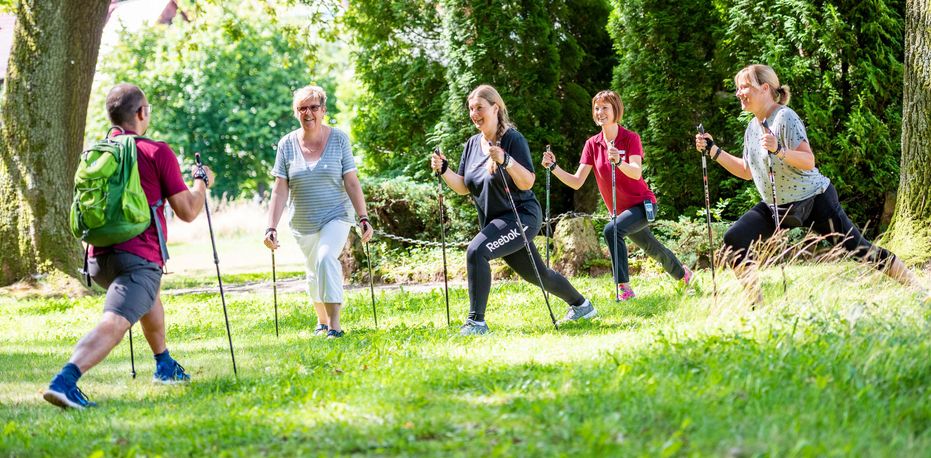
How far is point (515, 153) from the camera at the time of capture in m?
Result: 7.10

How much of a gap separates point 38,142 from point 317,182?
6.72 m

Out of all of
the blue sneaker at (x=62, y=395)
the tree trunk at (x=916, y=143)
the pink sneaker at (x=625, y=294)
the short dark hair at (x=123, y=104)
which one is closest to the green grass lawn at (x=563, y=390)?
the blue sneaker at (x=62, y=395)

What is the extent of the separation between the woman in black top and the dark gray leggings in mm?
1264

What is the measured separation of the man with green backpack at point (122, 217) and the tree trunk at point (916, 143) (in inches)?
275

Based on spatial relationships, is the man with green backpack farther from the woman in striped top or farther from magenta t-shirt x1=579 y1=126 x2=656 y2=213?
magenta t-shirt x1=579 y1=126 x2=656 y2=213

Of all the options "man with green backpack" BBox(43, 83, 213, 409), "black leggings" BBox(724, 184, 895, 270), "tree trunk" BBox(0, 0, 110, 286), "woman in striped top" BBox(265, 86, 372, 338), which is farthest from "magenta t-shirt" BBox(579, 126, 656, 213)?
"tree trunk" BBox(0, 0, 110, 286)

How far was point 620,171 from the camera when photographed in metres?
8.56

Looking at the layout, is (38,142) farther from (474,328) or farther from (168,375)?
(474,328)

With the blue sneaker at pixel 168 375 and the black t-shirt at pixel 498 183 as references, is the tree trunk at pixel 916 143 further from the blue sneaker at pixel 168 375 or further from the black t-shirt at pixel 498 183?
the blue sneaker at pixel 168 375

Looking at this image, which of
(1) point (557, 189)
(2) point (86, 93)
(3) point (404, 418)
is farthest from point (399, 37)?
(3) point (404, 418)

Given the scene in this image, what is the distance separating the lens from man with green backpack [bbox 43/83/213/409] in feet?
17.8

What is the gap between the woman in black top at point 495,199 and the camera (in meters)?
7.00

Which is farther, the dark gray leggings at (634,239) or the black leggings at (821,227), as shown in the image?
the dark gray leggings at (634,239)

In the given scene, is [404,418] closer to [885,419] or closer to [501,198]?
[885,419]
